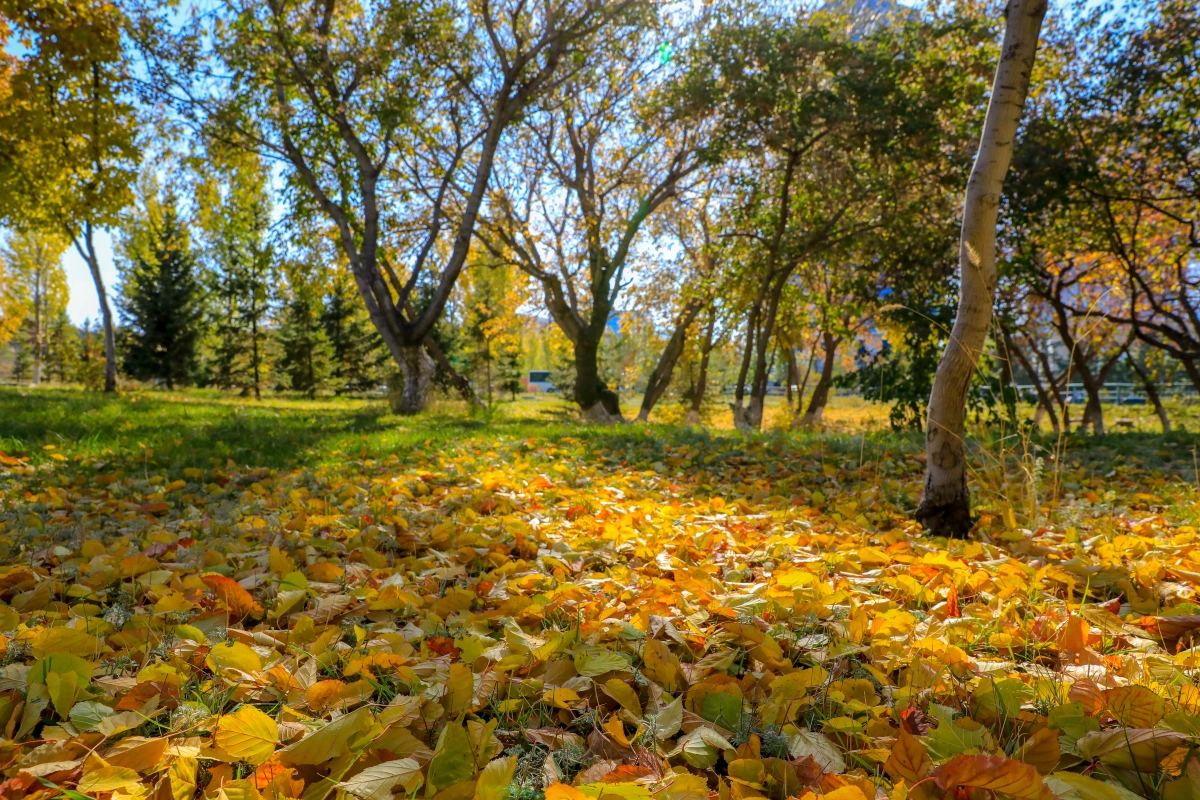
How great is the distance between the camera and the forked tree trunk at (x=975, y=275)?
98.3 inches

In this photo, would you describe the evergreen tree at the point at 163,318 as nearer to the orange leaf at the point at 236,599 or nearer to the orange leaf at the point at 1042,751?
the orange leaf at the point at 236,599

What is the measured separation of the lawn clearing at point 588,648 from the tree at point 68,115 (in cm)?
647

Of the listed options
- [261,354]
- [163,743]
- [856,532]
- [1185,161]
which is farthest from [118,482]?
[261,354]

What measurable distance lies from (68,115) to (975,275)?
9.64 m

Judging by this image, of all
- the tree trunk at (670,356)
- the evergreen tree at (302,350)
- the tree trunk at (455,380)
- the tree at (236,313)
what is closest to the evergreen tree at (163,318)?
the tree at (236,313)

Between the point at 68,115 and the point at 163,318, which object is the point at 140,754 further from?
the point at 163,318

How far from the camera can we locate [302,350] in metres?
22.2

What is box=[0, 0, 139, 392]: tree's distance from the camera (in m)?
6.84

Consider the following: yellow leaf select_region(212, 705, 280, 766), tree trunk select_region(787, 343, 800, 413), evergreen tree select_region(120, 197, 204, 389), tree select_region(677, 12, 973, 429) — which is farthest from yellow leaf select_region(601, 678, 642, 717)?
evergreen tree select_region(120, 197, 204, 389)

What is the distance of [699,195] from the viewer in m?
11.6

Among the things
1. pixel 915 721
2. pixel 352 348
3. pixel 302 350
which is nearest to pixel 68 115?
pixel 915 721

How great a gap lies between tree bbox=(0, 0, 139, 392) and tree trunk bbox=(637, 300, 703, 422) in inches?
366

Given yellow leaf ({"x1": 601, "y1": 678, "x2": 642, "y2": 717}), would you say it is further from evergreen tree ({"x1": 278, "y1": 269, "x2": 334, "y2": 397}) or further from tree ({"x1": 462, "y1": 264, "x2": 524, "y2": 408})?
evergreen tree ({"x1": 278, "y1": 269, "x2": 334, "y2": 397})

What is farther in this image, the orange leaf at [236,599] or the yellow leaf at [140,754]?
the orange leaf at [236,599]
